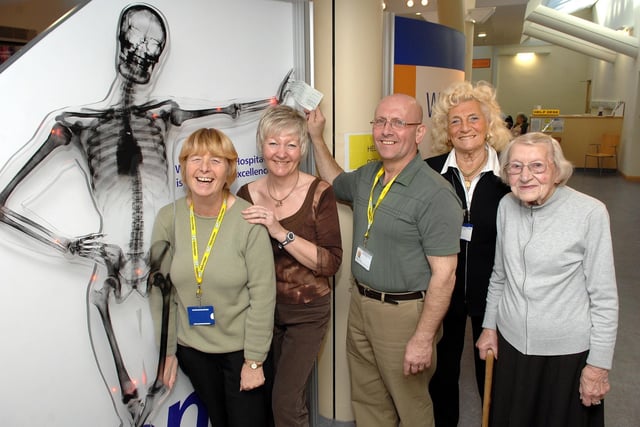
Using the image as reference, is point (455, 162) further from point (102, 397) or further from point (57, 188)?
point (102, 397)

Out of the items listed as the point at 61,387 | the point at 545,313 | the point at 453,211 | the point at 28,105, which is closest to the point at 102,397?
the point at 61,387

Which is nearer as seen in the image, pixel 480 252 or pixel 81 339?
pixel 81 339

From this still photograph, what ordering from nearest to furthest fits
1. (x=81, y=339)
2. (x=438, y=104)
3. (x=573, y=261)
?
(x=573, y=261), (x=81, y=339), (x=438, y=104)

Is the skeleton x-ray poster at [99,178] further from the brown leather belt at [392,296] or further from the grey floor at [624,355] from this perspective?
the grey floor at [624,355]

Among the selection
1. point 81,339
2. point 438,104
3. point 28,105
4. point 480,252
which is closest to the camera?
point 28,105

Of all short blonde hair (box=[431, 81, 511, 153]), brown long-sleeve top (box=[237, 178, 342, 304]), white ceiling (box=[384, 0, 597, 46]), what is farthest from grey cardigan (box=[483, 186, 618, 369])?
white ceiling (box=[384, 0, 597, 46])

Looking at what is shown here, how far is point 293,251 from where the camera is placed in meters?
1.77

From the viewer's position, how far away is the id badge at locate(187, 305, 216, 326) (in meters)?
1.69

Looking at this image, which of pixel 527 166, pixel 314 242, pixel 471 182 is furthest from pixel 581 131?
pixel 314 242

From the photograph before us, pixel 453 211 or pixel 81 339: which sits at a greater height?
pixel 453 211

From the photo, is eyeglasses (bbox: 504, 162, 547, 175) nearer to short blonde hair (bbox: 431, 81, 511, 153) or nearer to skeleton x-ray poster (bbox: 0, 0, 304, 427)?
short blonde hair (bbox: 431, 81, 511, 153)

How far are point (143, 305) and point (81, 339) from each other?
23 cm

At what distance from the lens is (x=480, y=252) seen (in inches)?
77.7

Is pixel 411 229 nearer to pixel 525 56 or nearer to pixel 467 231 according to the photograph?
pixel 467 231
